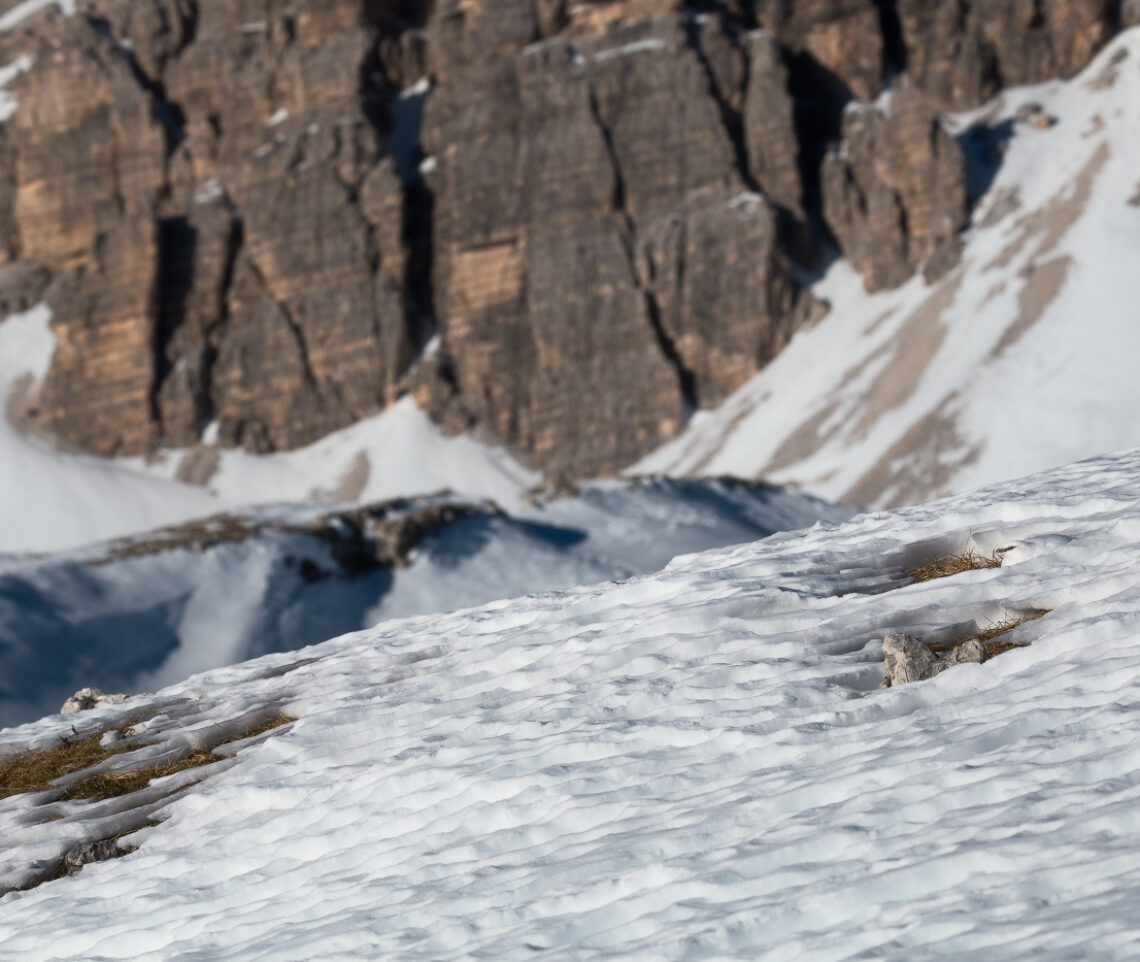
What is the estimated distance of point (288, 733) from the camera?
1047 cm

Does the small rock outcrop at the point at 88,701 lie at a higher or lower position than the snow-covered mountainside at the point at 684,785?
lower

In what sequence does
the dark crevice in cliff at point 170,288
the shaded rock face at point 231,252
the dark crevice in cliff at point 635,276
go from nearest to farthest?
the dark crevice in cliff at point 635,276, the shaded rock face at point 231,252, the dark crevice in cliff at point 170,288

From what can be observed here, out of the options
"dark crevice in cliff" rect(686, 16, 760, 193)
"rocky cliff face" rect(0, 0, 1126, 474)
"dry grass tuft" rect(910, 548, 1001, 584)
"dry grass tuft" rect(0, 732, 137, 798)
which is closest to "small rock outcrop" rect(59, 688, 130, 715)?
"dry grass tuft" rect(0, 732, 137, 798)

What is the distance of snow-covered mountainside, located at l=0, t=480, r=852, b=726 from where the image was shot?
121ft

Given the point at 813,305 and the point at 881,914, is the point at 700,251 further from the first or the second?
the point at 881,914

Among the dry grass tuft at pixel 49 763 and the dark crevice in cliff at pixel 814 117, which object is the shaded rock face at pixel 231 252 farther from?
the dry grass tuft at pixel 49 763

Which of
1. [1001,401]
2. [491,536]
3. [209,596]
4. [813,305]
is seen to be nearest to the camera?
[209,596]

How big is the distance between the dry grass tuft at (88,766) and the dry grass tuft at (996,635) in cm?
500

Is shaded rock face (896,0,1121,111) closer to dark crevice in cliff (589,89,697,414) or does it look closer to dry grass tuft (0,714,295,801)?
dark crevice in cliff (589,89,697,414)

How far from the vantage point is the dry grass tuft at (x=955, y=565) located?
10.2m

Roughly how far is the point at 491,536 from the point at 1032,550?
35.8 m

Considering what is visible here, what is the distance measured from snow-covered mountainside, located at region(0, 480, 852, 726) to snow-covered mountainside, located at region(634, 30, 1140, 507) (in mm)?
25231

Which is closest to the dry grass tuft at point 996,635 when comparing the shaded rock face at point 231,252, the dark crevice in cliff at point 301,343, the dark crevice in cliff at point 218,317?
the shaded rock face at point 231,252

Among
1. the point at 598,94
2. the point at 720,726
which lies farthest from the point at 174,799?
the point at 598,94
